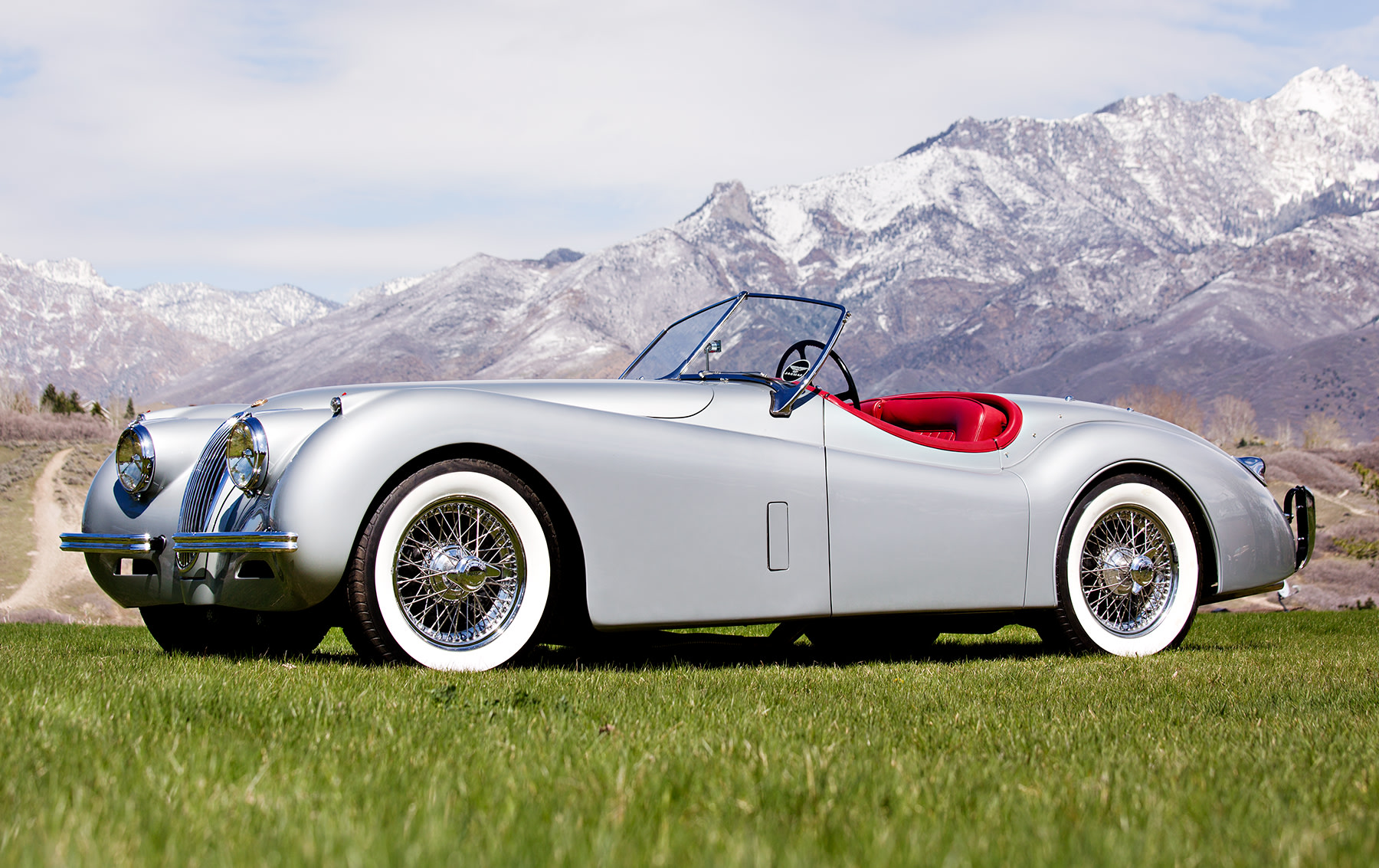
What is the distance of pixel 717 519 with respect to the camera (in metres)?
4.46

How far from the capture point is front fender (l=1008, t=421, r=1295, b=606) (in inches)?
204

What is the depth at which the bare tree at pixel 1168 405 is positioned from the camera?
13000cm

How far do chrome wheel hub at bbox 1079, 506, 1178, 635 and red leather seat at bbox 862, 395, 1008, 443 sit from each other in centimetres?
71

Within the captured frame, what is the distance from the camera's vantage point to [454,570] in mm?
4086

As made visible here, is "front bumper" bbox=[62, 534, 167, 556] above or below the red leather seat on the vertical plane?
below

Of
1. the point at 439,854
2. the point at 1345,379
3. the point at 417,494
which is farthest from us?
the point at 1345,379

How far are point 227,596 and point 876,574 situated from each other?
103 inches

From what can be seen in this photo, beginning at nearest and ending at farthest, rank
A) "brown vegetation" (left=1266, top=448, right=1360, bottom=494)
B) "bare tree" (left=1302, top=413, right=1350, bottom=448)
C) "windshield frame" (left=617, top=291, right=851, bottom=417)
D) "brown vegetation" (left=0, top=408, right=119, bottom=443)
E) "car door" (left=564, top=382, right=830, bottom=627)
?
"car door" (left=564, top=382, right=830, bottom=627)
"windshield frame" (left=617, top=291, right=851, bottom=417)
"brown vegetation" (left=1266, top=448, right=1360, bottom=494)
"brown vegetation" (left=0, top=408, right=119, bottom=443)
"bare tree" (left=1302, top=413, right=1350, bottom=448)

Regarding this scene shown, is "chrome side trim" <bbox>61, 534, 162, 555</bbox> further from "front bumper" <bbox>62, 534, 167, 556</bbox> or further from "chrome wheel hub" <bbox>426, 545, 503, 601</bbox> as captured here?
"chrome wheel hub" <bbox>426, 545, 503, 601</bbox>

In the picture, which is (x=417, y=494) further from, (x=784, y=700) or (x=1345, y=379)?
(x=1345, y=379)

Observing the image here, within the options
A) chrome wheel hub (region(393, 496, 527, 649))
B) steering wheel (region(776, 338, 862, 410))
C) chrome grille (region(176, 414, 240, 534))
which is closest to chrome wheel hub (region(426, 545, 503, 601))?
chrome wheel hub (region(393, 496, 527, 649))

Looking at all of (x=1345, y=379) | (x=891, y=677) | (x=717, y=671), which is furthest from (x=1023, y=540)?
(x=1345, y=379)

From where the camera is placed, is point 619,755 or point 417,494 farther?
point 417,494

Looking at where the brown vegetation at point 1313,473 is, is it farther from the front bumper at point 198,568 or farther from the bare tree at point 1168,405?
the bare tree at point 1168,405
